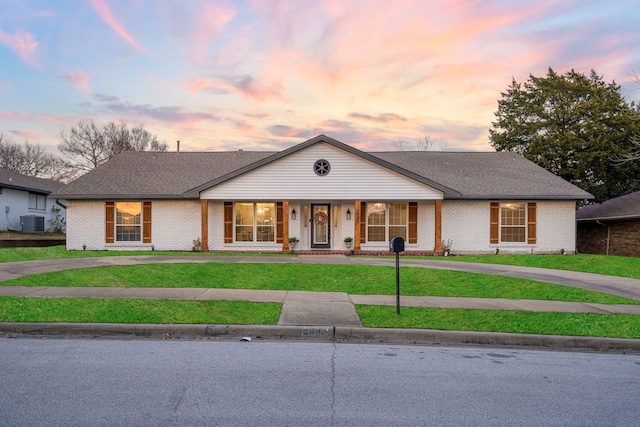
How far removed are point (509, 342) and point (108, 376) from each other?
6008mm

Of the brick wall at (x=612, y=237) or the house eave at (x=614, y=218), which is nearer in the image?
the house eave at (x=614, y=218)

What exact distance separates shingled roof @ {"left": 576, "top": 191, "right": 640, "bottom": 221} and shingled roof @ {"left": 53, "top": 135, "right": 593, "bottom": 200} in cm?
298

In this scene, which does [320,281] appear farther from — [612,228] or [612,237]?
[612,228]

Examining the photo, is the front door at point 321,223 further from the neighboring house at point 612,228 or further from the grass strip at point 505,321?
the neighboring house at point 612,228

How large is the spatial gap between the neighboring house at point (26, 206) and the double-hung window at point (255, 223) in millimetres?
15676

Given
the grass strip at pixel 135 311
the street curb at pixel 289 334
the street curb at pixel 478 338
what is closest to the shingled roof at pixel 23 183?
the grass strip at pixel 135 311

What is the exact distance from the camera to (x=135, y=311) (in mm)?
8391

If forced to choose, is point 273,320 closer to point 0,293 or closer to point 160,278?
point 160,278

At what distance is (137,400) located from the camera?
4586 millimetres

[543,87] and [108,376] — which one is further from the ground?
[543,87]

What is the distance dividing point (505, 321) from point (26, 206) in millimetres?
37352

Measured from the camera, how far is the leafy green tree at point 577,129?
103ft

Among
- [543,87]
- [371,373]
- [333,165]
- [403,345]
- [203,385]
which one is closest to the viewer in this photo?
[203,385]

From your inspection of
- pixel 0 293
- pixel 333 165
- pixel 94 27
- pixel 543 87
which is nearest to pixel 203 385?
pixel 0 293
